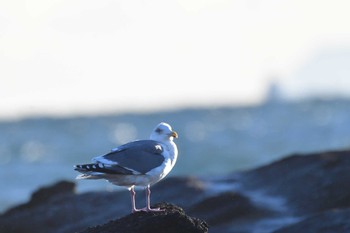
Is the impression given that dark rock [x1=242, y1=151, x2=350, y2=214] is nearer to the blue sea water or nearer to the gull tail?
the gull tail

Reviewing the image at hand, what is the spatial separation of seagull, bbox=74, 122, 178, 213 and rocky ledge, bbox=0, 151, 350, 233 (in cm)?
261

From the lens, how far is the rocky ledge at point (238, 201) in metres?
16.0

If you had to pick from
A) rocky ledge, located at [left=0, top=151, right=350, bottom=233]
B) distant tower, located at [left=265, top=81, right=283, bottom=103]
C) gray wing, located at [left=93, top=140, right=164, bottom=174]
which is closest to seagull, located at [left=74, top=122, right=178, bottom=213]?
gray wing, located at [left=93, top=140, right=164, bottom=174]

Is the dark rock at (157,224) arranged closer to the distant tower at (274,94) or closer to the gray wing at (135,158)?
the gray wing at (135,158)

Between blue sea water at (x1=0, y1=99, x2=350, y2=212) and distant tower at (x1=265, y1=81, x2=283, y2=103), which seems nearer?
blue sea water at (x1=0, y1=99, x2=350, y2=212)

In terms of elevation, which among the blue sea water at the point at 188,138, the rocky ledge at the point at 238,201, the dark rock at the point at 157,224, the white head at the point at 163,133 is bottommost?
the dark rock at the point at 157,224

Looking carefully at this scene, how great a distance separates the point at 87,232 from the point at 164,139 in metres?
1.22

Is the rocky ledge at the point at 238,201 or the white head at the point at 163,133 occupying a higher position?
the white head at the point at 163,133

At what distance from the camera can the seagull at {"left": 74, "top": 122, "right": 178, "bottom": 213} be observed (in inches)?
473

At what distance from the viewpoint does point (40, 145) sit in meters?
54.2

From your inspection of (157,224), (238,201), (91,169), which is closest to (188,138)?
(238,201)

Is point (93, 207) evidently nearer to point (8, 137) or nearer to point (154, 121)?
point (8, 137)

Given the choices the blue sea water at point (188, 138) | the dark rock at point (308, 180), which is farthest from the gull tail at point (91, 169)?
the blue sea water at point (188, 138)

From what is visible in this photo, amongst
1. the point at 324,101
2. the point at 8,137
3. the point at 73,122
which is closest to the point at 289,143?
the point at 8,137
